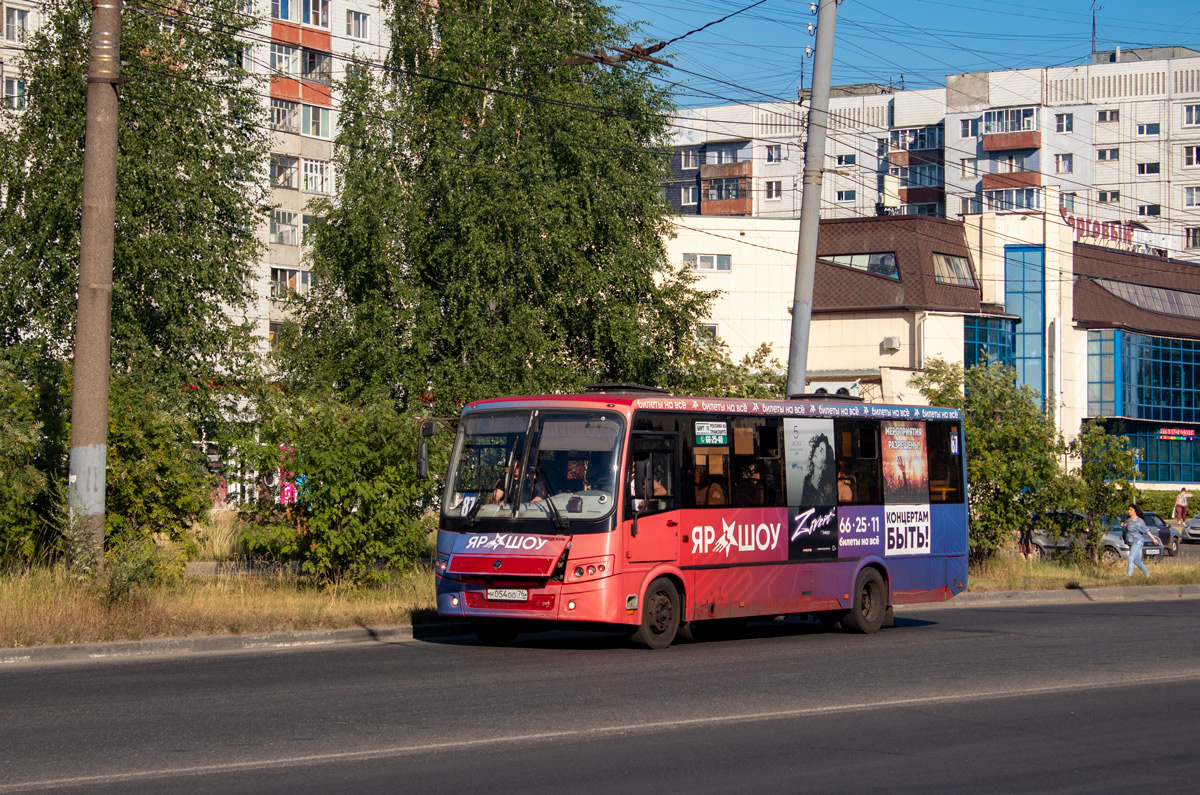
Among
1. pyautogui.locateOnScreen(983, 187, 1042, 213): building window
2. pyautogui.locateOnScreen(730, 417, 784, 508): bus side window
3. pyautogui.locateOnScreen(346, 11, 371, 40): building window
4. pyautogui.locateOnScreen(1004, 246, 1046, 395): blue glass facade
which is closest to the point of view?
pyautogui.locateOnScreen(730, 417, 784, 508): bus side window

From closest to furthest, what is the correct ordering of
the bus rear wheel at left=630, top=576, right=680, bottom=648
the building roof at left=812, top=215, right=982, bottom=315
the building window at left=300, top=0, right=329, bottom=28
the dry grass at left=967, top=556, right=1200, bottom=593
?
the bus rear wheel at left=630, top=576, right=680, bottom=648 < the dry grass at left=967, top=556, right=1200, bottom=593 < the building roof at left=812, top=215, right=982, bottom=315 < the building window at left=300, top=0, right=329, bottom=28

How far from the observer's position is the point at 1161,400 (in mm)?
69688

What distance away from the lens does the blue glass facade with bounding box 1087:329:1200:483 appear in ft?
216

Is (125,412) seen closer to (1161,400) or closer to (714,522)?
(714,522)

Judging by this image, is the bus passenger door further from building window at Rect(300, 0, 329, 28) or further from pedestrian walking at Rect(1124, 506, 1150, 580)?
building window at Rect(300, 0, 329, 28)

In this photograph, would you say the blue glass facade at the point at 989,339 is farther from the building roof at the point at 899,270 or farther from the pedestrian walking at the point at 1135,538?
the pedestrian walking at the point at 1135,538

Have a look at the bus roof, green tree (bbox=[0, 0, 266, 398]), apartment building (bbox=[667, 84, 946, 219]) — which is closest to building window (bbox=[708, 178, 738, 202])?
apartment building (bbox=[667, 84, 946, 219])

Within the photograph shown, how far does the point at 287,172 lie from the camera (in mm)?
65375

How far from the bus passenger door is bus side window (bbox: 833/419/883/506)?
10.7 feet

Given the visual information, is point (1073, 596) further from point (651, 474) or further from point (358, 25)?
point (358, 25)

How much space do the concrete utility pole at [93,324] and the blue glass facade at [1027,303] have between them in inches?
2135

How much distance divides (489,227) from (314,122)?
3850cm

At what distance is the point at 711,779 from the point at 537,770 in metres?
1.02

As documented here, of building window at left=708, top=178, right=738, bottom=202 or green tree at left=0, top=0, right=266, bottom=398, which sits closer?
green tree at left=0, top=0, right=266, bottom=398
